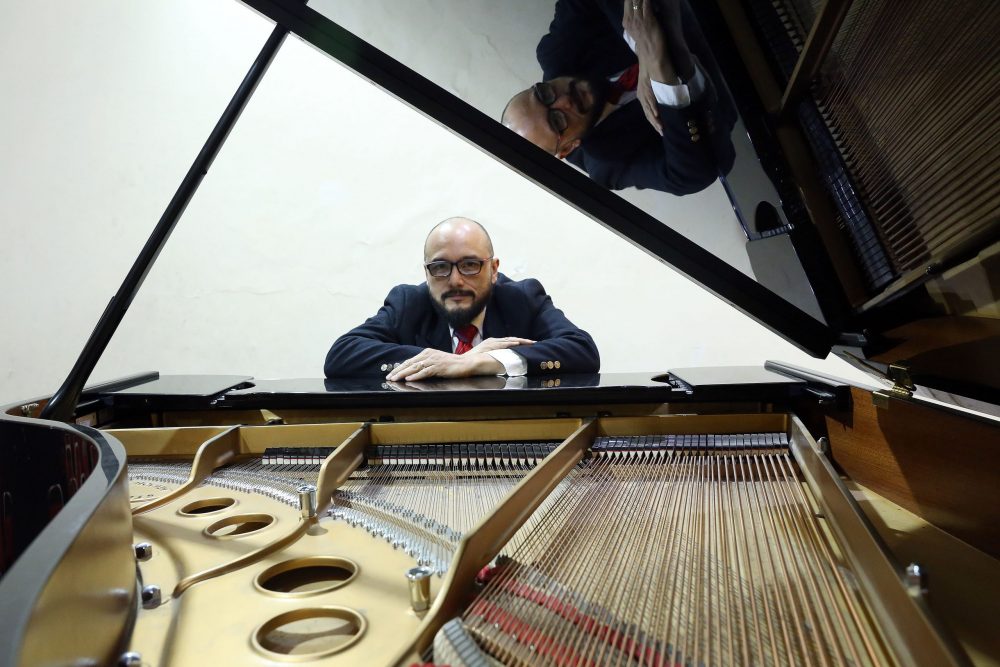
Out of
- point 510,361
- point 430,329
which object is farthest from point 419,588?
point 430,329

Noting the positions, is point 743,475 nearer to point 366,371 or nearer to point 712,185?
point 712,185

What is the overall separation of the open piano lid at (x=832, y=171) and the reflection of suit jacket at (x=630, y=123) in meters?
0.04

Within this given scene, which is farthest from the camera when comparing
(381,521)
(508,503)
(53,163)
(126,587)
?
(53,163)

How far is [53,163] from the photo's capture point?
5.43 metres

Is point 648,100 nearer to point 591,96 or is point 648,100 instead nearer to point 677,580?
point 591,96

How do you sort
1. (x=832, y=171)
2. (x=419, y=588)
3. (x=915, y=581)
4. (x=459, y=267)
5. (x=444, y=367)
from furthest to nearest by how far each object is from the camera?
1. (x=459, y=267)
2. (x=444, y=367)
3. (x=832, y=171)
4. (x=419, y=588)
5. (x=915, y=581)

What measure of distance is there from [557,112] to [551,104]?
2 cm

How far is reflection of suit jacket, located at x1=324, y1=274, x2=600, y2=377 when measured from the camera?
3.53 metres

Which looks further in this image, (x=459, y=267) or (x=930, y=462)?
(x=459, y=267)

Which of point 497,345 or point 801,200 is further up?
point 497,345

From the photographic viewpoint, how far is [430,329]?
4.47 metres

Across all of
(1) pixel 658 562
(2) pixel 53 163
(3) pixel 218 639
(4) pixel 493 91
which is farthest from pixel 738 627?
(2) pixel 53 163

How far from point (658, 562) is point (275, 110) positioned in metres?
5.26

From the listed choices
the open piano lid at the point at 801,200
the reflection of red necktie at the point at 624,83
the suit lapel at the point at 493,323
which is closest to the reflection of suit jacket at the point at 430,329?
the suit lapel at the point at 493,323
